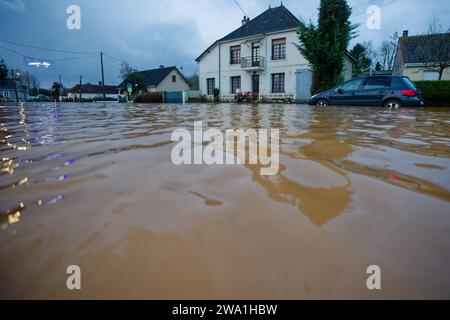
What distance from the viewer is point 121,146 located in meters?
2.25

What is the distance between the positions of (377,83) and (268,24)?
16.9 m

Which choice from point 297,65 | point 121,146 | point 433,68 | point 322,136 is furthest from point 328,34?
point 121,146

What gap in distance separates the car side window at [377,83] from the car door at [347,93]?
25cm

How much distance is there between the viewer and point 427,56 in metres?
17.7

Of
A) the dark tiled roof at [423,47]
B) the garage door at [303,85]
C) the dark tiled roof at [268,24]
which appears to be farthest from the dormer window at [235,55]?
the dark tiled roof at [423,47]

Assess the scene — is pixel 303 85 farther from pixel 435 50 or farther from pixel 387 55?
pixel 387 55

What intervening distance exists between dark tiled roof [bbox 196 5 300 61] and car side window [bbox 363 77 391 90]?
14.0 meters

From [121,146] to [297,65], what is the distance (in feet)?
69.0

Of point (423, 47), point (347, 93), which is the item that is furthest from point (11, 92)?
point (423, 47)

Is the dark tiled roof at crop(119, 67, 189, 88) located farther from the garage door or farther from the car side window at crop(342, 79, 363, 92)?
the car side window at crop(342, 79, 363, 92)

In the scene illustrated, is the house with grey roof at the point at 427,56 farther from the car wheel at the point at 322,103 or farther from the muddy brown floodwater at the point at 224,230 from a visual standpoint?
the muddy brown floodwater at the point at 224,230

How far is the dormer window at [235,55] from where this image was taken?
2427cm
